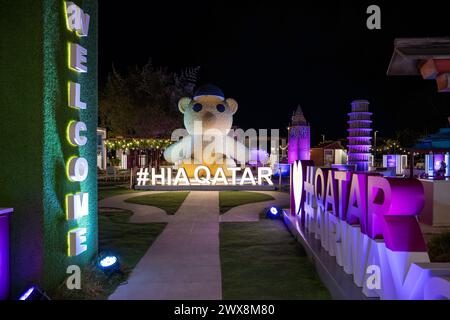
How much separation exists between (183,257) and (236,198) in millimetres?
8640

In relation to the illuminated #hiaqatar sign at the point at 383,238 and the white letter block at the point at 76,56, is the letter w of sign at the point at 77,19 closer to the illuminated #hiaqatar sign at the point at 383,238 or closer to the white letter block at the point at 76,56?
the white letter block at the point at 76,56

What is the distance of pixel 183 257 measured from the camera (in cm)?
696

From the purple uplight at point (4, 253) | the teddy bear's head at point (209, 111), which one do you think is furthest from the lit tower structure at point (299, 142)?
the purple uplight at point (4, 253)

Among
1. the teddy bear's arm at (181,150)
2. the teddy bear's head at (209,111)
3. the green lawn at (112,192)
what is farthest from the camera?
the teddy bear's arm at (181,150)

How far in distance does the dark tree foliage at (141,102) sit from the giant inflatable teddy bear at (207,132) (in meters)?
16.4

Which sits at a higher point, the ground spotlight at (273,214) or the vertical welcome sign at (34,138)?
the vertical welcome sign at (34,138)

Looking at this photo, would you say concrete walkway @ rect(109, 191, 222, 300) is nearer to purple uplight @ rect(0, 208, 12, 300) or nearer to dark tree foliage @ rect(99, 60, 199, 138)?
purple uplight @ rect(0, 208, 12, 300)

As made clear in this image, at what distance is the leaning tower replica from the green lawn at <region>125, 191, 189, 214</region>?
1200 centimetres

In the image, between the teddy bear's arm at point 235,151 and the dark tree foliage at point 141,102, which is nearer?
the teddy bear's arm at point 235,151

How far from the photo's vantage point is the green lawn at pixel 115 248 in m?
5.08

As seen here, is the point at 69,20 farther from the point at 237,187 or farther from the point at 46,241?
the point at 237,187

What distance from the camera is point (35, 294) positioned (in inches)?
165

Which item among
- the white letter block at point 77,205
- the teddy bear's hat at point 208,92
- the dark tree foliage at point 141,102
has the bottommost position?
the white letter block at point 77,205

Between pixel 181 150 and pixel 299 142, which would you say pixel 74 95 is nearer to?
pixel 181 150
